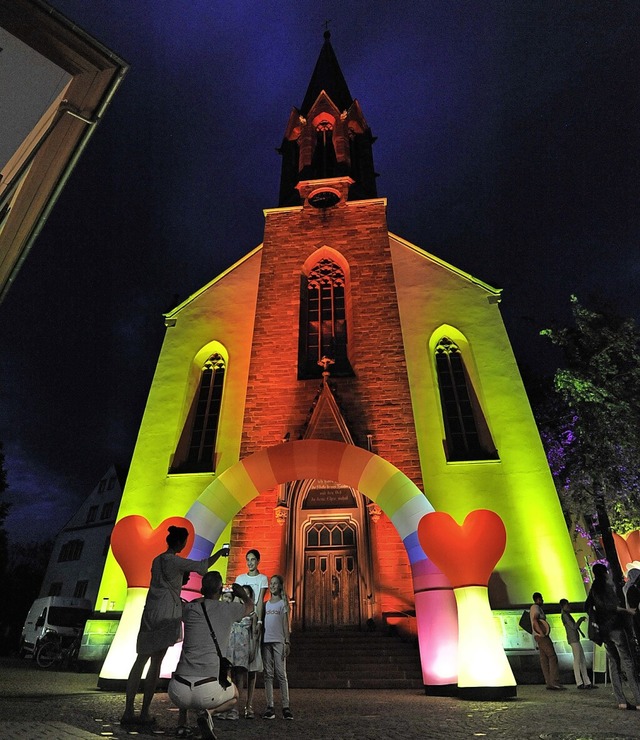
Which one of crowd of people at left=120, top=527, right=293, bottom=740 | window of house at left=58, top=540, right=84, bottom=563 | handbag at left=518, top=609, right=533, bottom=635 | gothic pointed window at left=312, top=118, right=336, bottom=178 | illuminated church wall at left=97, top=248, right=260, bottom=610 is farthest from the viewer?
window of house at left=58, top=540, right=84, bottom=563

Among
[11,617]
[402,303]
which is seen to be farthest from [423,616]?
[11,617]

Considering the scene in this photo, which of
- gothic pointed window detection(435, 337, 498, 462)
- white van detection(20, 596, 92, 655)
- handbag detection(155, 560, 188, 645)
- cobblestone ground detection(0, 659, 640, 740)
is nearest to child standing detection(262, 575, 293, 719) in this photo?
cobblestone ground detection(0, 659, 640, 740)

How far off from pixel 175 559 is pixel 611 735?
3.99 metres

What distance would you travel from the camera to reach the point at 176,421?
14.4m

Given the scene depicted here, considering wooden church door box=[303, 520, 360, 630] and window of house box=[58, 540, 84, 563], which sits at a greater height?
window of house box=[58, 540, 84, 563]

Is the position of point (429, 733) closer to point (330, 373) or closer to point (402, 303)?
point (330, 373)

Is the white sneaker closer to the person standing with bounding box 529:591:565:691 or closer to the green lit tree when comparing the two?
the person standing with bounding box 529:591:565:691

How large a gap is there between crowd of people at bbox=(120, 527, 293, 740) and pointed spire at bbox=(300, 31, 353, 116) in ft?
→ 70.3

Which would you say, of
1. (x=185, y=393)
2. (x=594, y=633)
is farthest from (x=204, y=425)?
(x=594, y=633)

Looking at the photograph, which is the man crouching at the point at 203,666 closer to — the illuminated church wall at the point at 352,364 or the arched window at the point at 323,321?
the illuminated church wall at the point at 352,364

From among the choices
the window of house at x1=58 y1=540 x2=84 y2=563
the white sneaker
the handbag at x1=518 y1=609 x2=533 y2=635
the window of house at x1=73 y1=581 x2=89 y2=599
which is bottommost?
the white sneaker

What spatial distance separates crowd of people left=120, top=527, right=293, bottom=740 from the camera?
393 centimetres

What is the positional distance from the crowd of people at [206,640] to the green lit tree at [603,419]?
1279 cm

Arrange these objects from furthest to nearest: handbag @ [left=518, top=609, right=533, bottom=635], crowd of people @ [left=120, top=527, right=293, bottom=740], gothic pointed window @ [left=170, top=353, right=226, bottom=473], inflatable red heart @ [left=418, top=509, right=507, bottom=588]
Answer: gothic pointed window @ [left=170, top=353, right=226, bottom=473] < handbag @ [left=518, top=609, right=533, bottom=635] < inflatable red heart @ [left=418, top=509, right=507, bottom=588] < crowd of people @ [left=120, top=527, right=293, bottom=740]
